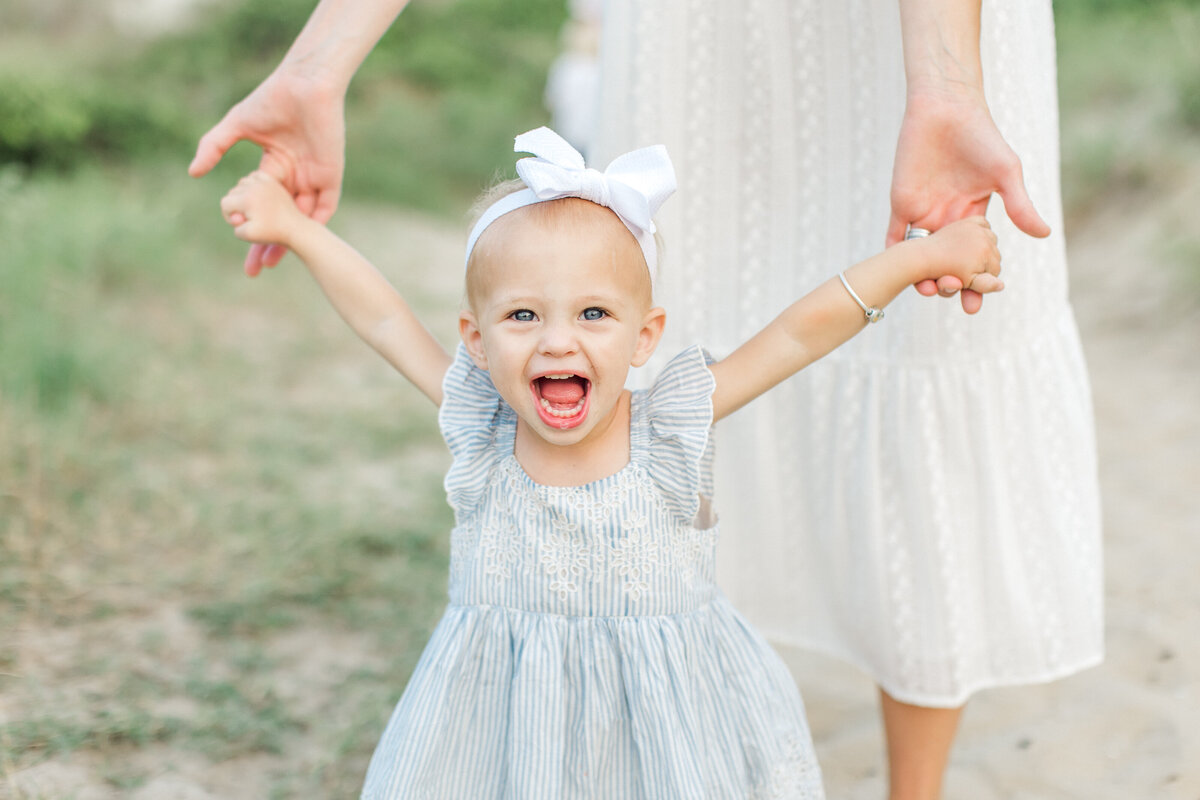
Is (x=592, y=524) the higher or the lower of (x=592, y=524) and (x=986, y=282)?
the lower

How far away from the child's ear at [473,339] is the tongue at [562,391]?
13 cm

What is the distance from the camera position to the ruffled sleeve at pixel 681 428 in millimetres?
1604

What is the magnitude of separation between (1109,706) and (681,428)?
136 cm

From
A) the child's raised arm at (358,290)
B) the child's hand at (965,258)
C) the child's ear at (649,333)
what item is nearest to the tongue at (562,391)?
the child's ear at (649,333)

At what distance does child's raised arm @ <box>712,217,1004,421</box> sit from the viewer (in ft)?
4.98

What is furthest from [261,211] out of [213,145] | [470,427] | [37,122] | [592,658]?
[37,122]

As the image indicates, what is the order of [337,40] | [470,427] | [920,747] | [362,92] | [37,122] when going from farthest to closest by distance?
[362,92], [37,122], [920,747], [337,40], [470,427]

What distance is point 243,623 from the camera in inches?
105

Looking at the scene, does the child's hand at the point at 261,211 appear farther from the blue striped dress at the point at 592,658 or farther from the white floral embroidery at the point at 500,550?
the white floral embroidery at the point at 500,550

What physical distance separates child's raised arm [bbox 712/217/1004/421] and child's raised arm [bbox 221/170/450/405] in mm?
442

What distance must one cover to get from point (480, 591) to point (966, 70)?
3.20 ft

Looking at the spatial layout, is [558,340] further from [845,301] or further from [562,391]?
[845,301]

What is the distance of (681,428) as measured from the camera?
1619mm

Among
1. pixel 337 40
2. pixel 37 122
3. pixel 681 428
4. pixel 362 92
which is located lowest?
pixel 681 428
